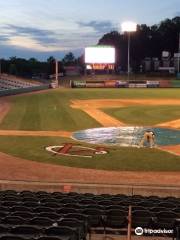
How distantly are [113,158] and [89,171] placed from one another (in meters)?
3.99

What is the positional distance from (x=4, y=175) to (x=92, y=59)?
111 m

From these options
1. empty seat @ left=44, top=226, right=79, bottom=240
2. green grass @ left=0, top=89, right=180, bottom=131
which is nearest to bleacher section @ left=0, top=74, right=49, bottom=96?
green grass @ left=0, top=89, right=180, bottom=131

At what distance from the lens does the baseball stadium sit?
13.4 meters

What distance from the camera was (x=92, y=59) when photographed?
450 ft

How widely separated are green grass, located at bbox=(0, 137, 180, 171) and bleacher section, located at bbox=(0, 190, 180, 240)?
1290cm

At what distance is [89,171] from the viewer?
94.7ft

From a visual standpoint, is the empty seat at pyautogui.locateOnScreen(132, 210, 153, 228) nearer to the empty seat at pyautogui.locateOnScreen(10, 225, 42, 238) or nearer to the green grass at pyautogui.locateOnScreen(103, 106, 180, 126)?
the empty seat at pyautogui.locateOnScreen(10, 225, 42, 238)

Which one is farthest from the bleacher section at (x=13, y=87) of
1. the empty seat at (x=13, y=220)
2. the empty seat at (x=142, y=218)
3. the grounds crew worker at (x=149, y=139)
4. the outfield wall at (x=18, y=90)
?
the empty seat at (x=13, y=220)

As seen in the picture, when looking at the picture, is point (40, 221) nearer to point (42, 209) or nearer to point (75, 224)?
point (75, 224)

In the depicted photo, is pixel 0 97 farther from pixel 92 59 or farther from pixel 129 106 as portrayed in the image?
pixel 92 59

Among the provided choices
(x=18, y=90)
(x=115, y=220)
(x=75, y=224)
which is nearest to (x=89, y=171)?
(x=115, y=220)

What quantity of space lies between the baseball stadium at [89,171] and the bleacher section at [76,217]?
1.0 inches

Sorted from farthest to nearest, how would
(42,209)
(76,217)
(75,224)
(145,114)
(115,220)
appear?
(145,114), (42,209), (115,220), (76,217), (75,224)

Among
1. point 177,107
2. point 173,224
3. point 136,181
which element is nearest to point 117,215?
point 173,224
